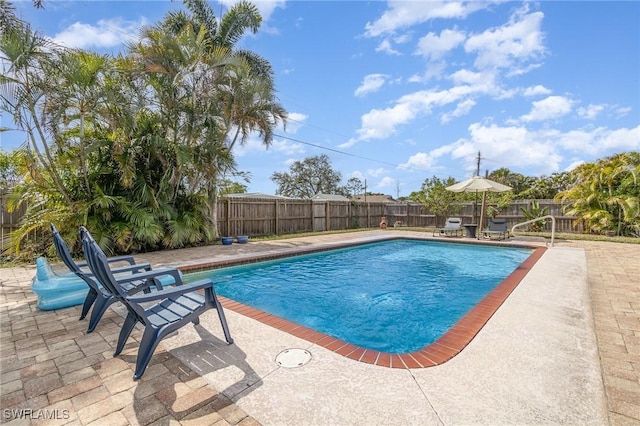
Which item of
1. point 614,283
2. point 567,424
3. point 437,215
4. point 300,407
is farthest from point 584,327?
point 437,215

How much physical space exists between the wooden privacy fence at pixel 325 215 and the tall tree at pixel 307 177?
67.6ft

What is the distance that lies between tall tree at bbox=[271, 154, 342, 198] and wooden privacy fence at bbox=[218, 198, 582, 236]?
20595 mm

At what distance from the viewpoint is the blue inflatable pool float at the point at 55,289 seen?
3.73 meters

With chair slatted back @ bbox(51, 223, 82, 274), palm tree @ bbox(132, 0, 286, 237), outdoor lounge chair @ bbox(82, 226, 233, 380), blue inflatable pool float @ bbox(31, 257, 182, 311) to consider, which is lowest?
blue inflatable pool float @ bbox(31, 257, 182, 311)

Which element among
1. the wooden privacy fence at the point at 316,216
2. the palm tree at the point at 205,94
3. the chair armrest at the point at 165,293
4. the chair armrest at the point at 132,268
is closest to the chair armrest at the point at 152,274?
the chair armrest at the point at 165,293

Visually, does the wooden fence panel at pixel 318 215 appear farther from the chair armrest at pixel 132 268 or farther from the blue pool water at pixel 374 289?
the chair armrest at pixel 132 268

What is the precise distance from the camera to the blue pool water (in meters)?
4.08

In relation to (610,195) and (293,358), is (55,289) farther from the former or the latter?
(610,195)

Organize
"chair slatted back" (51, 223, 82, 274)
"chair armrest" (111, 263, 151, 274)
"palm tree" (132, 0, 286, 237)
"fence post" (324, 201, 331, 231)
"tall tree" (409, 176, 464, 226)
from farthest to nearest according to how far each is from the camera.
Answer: "fence post" (324, 201, 331, 231), "tall tree" (409, 176, 464, 226), "palm tree" (132, 0, 286, 237), "chair armrest" (111, 263, 151, 274), "chair slatted back" (51, 223, 82, 274)

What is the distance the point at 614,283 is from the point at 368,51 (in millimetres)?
11072

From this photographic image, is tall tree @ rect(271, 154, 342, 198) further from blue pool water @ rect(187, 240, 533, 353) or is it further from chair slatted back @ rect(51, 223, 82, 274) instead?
chair slatted back @ rect(51, 223, 82, 274)

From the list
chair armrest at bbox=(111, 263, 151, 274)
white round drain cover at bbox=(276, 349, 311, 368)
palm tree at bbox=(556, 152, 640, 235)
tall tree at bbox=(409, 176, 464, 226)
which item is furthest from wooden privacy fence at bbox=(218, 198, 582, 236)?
white round drain cover at bbox=(276, 349, 311, 368)

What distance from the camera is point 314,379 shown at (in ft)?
7.24

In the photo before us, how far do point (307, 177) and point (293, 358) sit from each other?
37.6m
